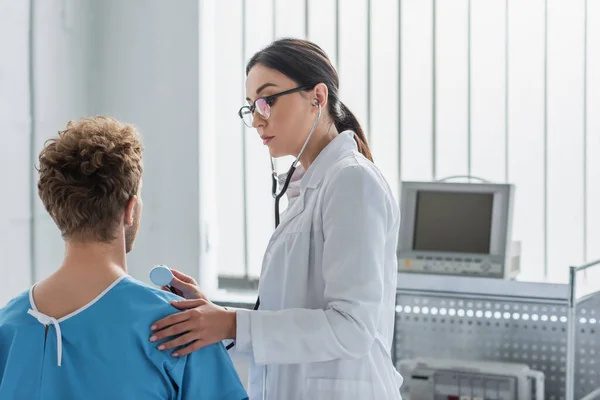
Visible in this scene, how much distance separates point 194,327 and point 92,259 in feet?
0.64

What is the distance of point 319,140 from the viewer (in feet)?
4.97

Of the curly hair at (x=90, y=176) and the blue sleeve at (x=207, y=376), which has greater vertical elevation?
the curly hair at (x=90, y=176)

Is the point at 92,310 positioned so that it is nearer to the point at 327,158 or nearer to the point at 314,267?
the point at 314,267

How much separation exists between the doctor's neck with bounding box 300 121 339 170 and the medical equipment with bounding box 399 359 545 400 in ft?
3.50

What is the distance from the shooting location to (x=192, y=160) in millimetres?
3119

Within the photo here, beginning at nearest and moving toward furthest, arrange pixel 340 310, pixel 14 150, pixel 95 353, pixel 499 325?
1. pixel 95 353
2. pixel 340 310
3. pixel 499 325
4. pixel 14 150

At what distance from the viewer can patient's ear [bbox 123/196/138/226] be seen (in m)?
1.23

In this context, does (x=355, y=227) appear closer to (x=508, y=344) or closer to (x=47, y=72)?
(x=508, y=344)

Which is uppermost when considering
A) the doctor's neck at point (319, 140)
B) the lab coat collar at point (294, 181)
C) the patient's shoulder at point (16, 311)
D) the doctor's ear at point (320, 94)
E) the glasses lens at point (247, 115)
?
the doctor's ear at point (320, 94)

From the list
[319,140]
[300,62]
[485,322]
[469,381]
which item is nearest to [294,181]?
[319,140]

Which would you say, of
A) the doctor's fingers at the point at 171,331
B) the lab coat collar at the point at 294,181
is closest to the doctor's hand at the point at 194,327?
the doctor's fingers at the point at 171,331

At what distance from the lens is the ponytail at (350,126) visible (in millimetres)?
1557

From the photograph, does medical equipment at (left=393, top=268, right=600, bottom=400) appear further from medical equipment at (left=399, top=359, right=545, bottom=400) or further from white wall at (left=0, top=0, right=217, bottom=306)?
white wall at (left=0, top=0, right=217, bottom=306)

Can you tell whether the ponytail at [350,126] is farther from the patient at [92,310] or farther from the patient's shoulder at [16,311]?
the patient's shoulder at [16,311]
